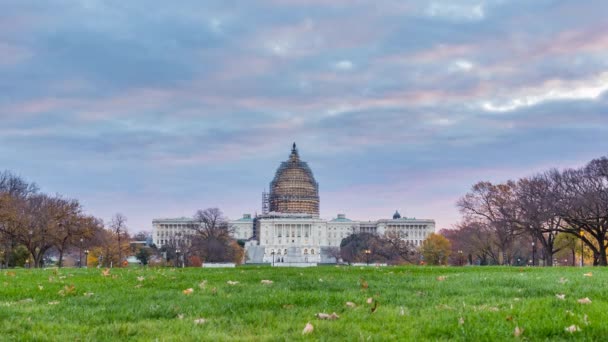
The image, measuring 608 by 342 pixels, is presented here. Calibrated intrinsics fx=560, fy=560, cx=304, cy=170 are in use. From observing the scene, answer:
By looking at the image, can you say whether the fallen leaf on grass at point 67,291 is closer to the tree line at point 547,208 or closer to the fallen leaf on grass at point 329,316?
the fallen leaf on grass at point 329,316

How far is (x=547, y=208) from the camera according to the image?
4406cm

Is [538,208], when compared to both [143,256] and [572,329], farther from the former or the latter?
[143,256]

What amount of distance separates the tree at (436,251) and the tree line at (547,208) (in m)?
13.8

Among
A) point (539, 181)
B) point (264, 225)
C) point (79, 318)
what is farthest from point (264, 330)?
point (264, 225)

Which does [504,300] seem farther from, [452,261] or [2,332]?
[452,261]

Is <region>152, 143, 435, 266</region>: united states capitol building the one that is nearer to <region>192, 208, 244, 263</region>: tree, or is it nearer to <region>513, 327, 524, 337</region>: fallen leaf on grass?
<region>192, 208, 244, 263</region>: tree

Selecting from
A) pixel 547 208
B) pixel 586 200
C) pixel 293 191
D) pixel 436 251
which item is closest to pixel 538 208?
pixel 547 208

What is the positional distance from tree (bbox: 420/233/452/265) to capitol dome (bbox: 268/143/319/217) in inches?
4202

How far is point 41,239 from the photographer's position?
1770 inches

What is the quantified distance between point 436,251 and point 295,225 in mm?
94587

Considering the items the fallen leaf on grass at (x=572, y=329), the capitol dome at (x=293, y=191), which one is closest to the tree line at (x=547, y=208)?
the fallen leaf on grass at (x=572, y=329)

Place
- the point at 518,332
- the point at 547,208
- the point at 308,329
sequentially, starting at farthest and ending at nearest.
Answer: the point at 547,208
the point at 308,329
the point at 518,332

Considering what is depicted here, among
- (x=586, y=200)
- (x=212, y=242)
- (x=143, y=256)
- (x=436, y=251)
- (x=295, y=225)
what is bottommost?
(x=143, y=256)

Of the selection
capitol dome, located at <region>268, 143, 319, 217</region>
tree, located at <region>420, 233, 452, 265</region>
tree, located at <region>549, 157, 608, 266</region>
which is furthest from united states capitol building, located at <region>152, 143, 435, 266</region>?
tree, located at <region>549, 157, 608, 266</region>
